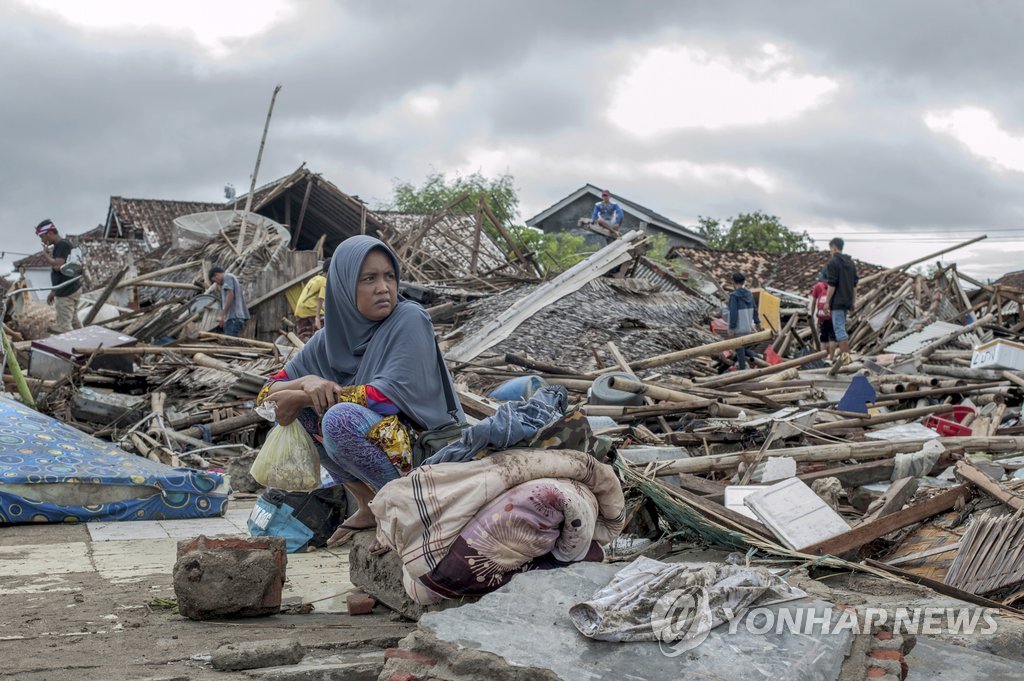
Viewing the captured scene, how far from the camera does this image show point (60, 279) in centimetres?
1353

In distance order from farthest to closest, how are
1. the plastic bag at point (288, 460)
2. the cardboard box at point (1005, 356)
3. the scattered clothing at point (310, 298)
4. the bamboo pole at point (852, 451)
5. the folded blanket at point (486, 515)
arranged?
the scattered clothing at point (310, 298) → the cardboard box at point (1005, 356) → the bamboo pole at point (852, 451) → the plastic bag at point (288, 460) → the folded blanket at point (486, 515)

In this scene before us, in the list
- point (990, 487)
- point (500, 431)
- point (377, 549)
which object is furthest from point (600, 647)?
point (990, 487)

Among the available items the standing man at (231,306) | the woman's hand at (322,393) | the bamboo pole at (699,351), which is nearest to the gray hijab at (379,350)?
the woman's hand at (322,393)

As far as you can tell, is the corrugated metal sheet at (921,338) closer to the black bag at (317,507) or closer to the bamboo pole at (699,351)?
the bamboo pole at (699,351)

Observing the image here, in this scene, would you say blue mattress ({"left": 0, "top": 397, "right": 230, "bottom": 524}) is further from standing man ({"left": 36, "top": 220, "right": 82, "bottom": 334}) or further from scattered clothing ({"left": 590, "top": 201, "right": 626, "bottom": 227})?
scattered clothing ({"left": 590, "top": 201, "right": 626, "bottom": 227})

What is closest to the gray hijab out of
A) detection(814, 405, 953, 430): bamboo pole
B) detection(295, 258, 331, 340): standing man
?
detection(814, 405, 953, 430): bamboo pole

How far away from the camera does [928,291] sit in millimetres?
18125

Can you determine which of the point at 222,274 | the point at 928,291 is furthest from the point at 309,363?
→ the point at 928,291

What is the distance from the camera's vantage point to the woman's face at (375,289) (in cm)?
411

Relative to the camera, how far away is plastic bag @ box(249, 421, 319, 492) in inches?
167

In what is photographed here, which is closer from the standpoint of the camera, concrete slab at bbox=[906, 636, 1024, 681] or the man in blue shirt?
concrete slab at bbox=[906, 636, 1024, 681]

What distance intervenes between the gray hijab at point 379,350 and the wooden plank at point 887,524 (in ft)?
5.48

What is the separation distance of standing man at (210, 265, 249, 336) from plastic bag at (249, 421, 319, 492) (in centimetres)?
1034

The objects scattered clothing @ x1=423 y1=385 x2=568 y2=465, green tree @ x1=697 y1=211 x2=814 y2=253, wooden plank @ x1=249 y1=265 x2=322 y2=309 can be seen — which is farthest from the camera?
green tree @ x1=697 y1=211 x2=814 y2=253
